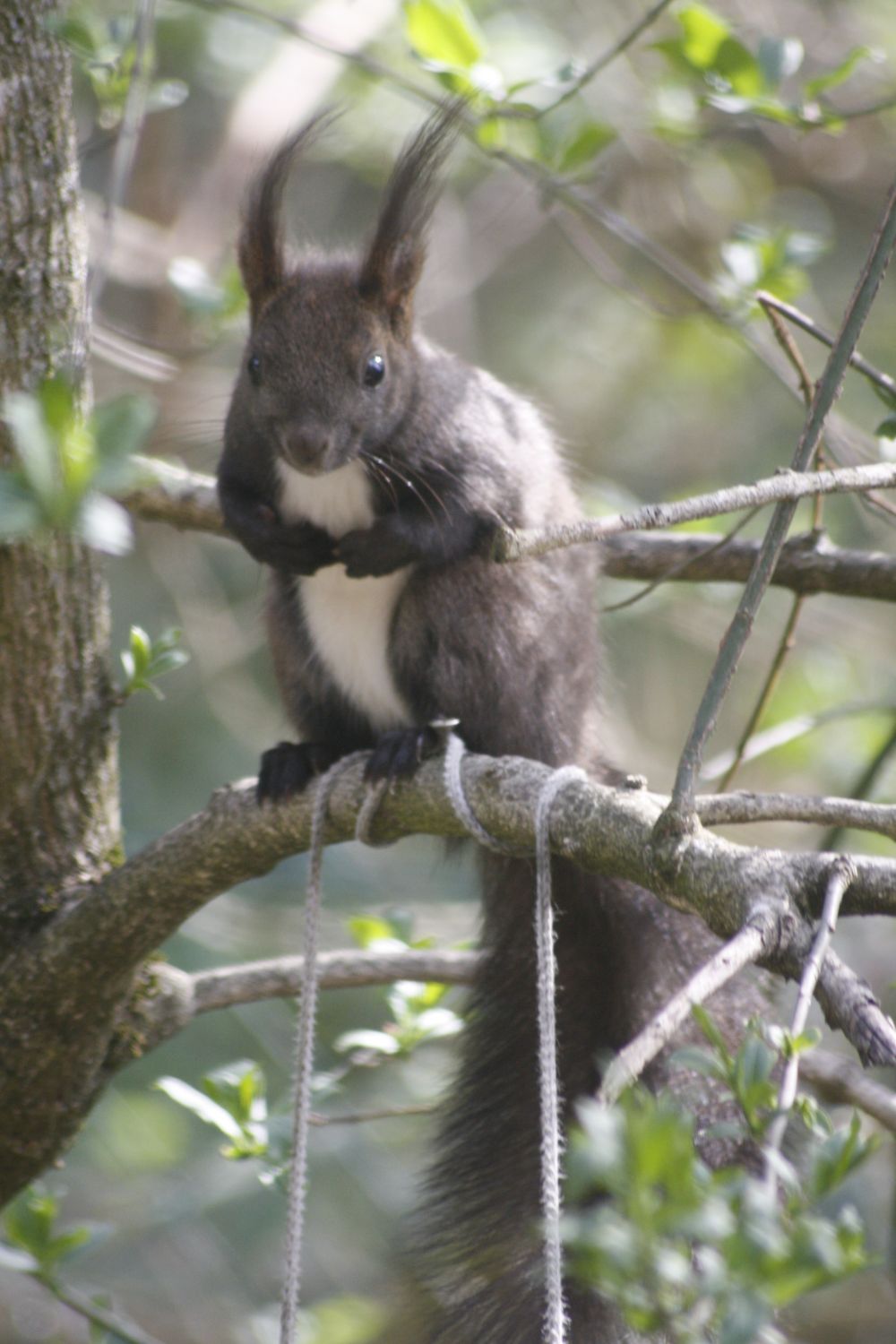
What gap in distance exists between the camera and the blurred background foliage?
457 centimetres

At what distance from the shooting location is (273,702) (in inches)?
225

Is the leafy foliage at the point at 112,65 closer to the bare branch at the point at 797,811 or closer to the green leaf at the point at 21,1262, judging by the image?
the bare branch at the point at 797,811

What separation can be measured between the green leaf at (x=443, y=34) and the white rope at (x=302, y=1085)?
1.29 m

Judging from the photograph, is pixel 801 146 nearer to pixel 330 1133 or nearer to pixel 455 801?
pixel 330 1133

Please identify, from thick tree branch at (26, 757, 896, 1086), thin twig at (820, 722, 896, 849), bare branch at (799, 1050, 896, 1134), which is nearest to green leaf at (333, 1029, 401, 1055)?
thick tree branch at (26, 757, 896, 1086)

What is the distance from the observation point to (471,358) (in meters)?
6.33

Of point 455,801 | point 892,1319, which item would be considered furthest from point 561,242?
point 455,801

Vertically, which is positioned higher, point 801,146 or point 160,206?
point 801,146

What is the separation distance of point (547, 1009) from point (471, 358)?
203 inches

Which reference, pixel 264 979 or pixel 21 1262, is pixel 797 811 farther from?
pixel 21 1262

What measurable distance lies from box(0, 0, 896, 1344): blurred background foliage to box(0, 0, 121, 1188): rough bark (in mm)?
1321

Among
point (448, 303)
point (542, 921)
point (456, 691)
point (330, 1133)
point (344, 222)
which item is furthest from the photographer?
point (344, 222)

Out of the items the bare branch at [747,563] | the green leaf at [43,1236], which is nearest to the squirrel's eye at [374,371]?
the bare branch at [747,563]

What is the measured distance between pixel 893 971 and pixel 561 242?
4.11 m
